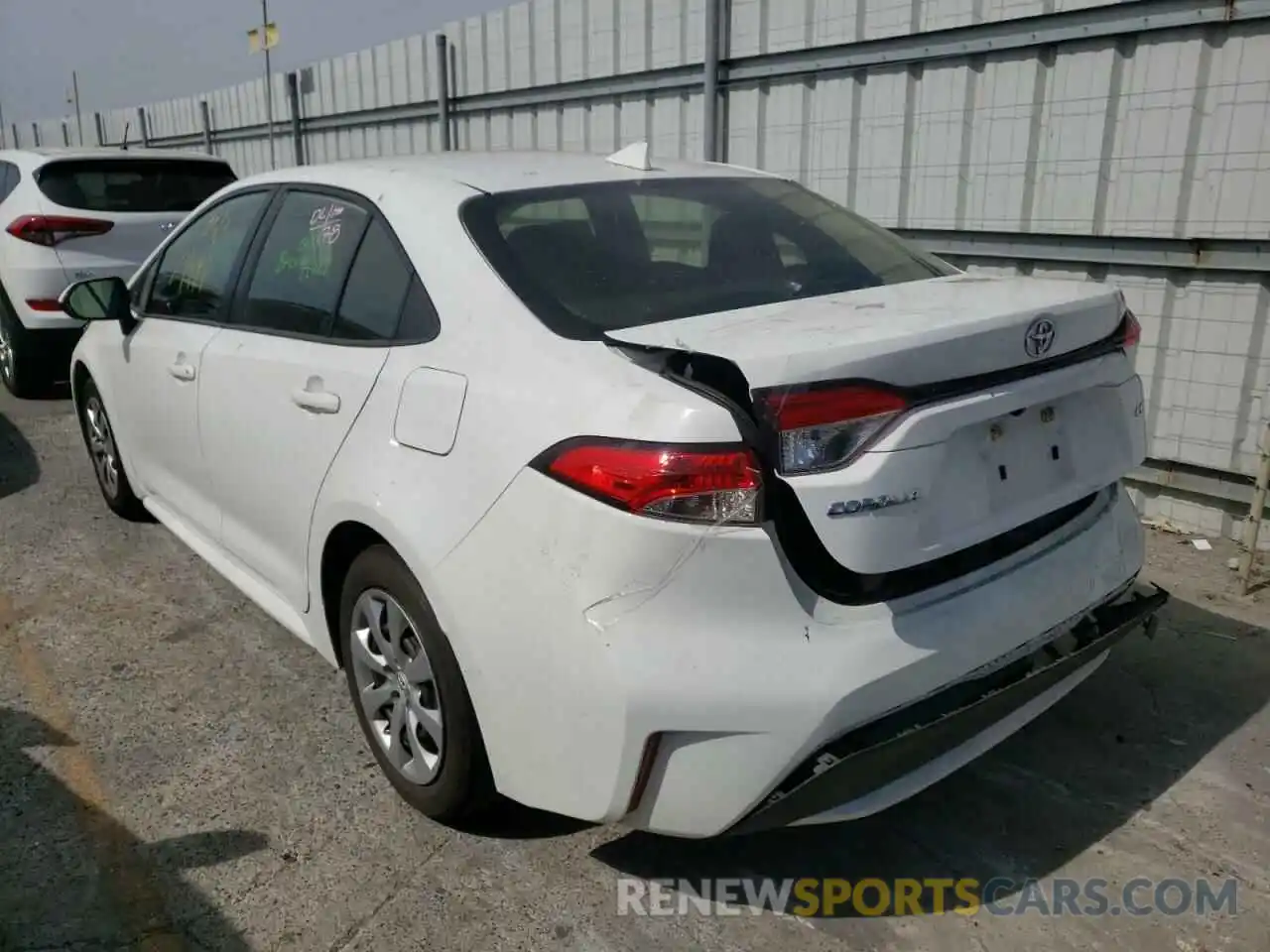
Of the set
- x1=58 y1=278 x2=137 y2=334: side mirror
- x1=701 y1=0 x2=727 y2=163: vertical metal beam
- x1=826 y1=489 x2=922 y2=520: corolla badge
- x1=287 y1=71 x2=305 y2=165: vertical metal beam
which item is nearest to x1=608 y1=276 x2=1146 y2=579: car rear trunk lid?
x1=826 y1=489 x2=922 y2=520: corolla badge

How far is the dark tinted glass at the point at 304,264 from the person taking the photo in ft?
9.38

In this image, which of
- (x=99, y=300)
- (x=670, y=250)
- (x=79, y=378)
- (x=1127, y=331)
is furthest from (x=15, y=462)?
(x=1127, y=331)

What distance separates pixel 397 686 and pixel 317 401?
2.57 ft

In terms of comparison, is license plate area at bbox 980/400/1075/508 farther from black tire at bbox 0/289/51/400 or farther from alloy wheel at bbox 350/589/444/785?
black tire at bbox 0/289/51/400

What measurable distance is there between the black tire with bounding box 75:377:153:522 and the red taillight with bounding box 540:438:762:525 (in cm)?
338

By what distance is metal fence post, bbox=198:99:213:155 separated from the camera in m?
13.9

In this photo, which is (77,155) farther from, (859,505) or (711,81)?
(859,505)

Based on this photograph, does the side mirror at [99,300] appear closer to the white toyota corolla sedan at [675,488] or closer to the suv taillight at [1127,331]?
the white toyota corolla sedan at [675,488]

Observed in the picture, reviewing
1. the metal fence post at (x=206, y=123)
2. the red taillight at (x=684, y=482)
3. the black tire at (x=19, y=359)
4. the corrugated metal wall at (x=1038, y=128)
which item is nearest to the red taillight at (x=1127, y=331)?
the red taillight at (x=684, y=482)

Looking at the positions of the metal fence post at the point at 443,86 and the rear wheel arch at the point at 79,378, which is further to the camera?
the metal fence post at the point at 443,86

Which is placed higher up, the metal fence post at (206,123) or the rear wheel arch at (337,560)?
the metal fence post at (206,123)

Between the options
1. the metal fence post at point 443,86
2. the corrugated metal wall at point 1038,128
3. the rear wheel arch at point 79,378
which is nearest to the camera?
the corrugated metal wall at point 1038,128

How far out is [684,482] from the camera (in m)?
1.87

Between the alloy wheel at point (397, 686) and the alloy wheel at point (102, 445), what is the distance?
2.56 m
